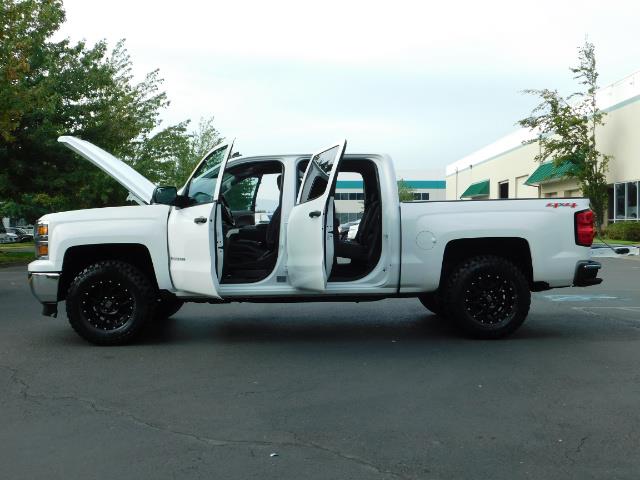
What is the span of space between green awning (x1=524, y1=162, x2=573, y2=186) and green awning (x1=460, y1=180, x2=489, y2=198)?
46.7ft

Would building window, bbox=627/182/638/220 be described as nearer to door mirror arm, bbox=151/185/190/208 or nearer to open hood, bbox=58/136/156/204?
open hood, bbox=58/136/156/204

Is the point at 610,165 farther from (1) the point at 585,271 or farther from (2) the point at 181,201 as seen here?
(2) the point at 181,201

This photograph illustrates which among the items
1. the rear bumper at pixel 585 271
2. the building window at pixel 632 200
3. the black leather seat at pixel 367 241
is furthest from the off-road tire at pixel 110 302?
the building window at pixel 632 200

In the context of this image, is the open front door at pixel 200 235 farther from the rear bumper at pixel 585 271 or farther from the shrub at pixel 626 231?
the shrub at pixel 626 231

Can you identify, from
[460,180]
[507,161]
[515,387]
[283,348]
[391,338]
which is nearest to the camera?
[515,387]

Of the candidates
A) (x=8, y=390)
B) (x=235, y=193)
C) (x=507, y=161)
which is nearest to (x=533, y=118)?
(x=507, y=161)

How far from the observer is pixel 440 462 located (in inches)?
146

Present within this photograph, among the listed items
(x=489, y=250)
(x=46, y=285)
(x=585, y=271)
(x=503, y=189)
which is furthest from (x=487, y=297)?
(x=503, y=189)

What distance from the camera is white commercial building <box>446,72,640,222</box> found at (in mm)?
31828

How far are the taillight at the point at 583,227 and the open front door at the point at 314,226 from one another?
2.57 m

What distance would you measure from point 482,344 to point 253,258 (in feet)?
8.20

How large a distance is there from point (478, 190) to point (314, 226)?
184 ft

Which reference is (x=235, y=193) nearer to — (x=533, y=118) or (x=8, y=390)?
(x=8, y=390)

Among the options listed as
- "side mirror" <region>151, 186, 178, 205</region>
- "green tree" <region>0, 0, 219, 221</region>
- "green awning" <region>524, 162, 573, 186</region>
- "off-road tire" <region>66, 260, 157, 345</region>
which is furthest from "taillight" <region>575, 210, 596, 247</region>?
"green awning" <region>524, 162, 573, 186</region>
